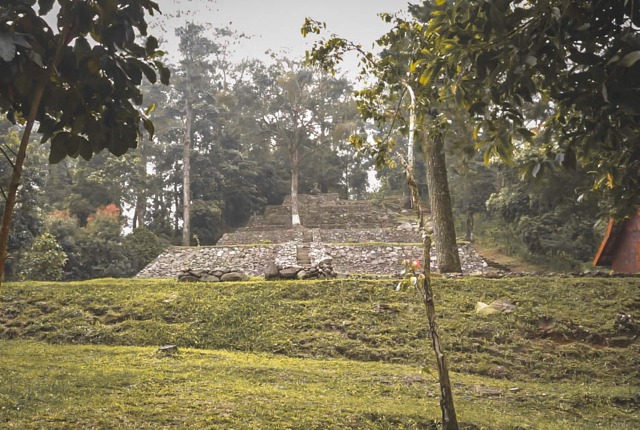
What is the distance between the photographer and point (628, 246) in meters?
11.6

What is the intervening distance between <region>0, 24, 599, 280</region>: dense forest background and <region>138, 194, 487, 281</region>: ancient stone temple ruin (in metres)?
2.90

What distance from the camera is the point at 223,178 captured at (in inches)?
1150

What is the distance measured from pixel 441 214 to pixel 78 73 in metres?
10.6

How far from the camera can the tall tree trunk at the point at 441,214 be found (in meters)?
12.0

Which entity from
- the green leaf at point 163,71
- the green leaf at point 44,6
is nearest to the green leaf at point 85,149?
the green leaf at point 163,71

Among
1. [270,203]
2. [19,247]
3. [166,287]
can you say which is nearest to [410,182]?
[166,287]

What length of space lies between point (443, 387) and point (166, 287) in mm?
7862

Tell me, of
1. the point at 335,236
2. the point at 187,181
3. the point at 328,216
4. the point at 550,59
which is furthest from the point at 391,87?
the point at 328,216

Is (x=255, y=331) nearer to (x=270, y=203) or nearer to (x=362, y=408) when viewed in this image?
(x=362, y=408)

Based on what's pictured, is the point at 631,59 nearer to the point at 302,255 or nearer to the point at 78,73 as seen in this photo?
the point at 78,73

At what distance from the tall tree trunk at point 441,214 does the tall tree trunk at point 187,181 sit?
16.6 metres

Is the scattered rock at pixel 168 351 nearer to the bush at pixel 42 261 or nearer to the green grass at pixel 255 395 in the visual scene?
the green grass at pixel 255 395

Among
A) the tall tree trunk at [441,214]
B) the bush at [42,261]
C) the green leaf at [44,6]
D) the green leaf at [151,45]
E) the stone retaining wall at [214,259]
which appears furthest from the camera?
the stone retaining wall at [214,259]

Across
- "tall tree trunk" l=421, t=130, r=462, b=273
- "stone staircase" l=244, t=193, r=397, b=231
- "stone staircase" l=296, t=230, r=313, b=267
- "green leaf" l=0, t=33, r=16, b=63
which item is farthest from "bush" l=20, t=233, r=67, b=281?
"green leaf" l=0, t=33, r=16, b=63
